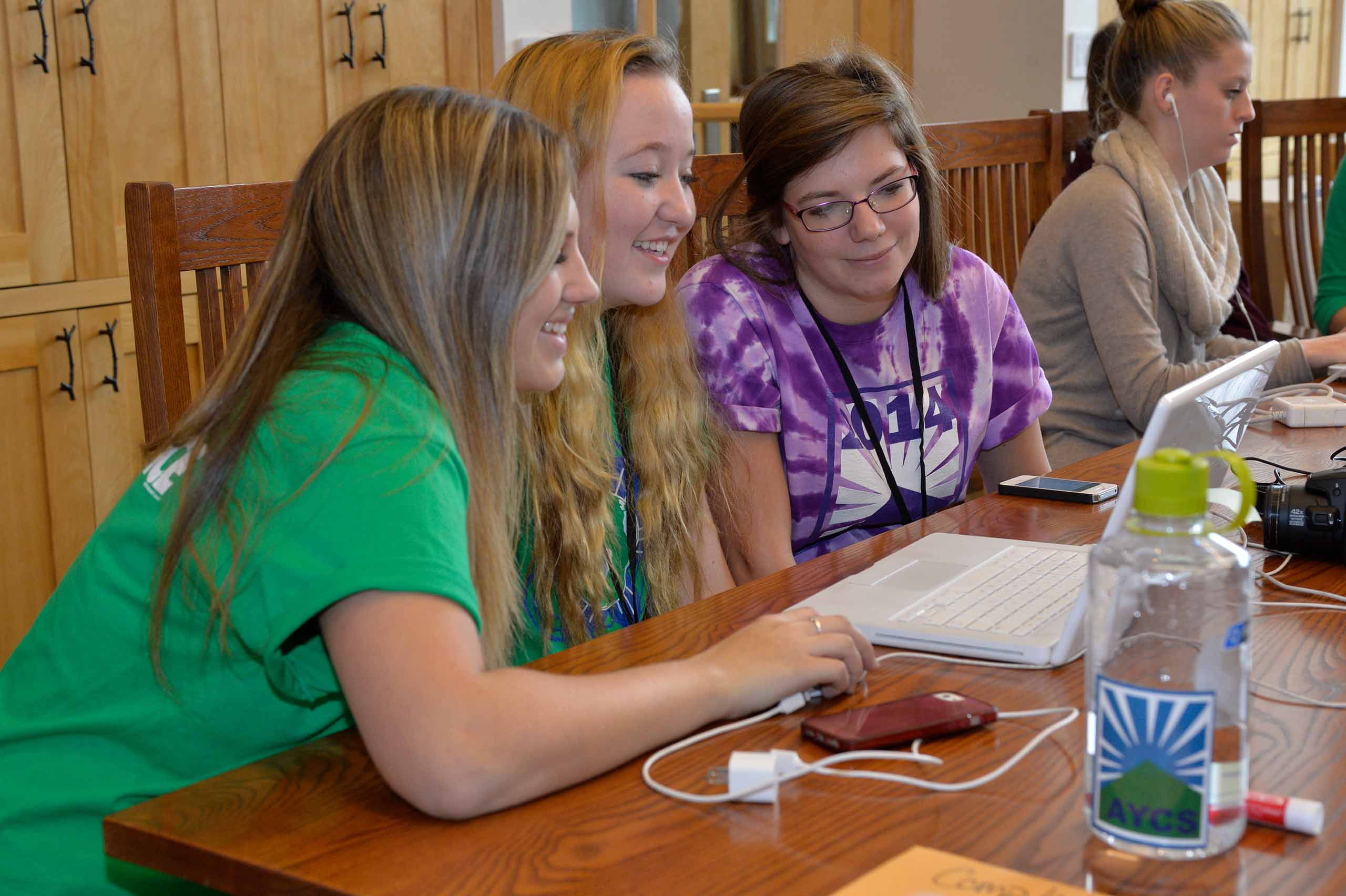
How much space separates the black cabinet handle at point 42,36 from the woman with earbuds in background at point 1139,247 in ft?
5.27

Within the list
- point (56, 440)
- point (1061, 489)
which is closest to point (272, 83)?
point (56, 440)

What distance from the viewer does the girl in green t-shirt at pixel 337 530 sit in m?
0.85

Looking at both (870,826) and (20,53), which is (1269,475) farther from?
(20,53)

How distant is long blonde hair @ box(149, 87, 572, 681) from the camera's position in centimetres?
95

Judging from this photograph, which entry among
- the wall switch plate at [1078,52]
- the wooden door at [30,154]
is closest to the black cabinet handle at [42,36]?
the wooden door at [30,154]

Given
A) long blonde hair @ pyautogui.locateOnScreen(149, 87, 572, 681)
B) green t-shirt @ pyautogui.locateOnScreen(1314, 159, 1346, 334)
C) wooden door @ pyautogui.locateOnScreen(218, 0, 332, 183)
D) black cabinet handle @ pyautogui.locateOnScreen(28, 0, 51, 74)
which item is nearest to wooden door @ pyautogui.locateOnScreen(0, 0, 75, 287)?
black cabinet handle @ pyautogui.locateOnScreen(28, 0, 51, 74)

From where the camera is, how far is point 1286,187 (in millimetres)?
3131

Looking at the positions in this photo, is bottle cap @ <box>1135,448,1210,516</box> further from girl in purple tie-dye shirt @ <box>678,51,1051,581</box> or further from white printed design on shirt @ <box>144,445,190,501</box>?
girl in purple tie-dye shirt @ <box>678,51,1051,581</box>

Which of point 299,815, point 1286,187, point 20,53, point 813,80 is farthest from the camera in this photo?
point 1286,187

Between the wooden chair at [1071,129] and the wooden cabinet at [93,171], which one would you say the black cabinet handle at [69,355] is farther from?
the wooden chair at [1071,129]

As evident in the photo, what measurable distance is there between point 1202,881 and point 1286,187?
2771mm

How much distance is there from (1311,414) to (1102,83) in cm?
98

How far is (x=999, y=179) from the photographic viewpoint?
272 centimetres

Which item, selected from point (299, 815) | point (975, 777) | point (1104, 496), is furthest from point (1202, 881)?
point (1104, 496)
